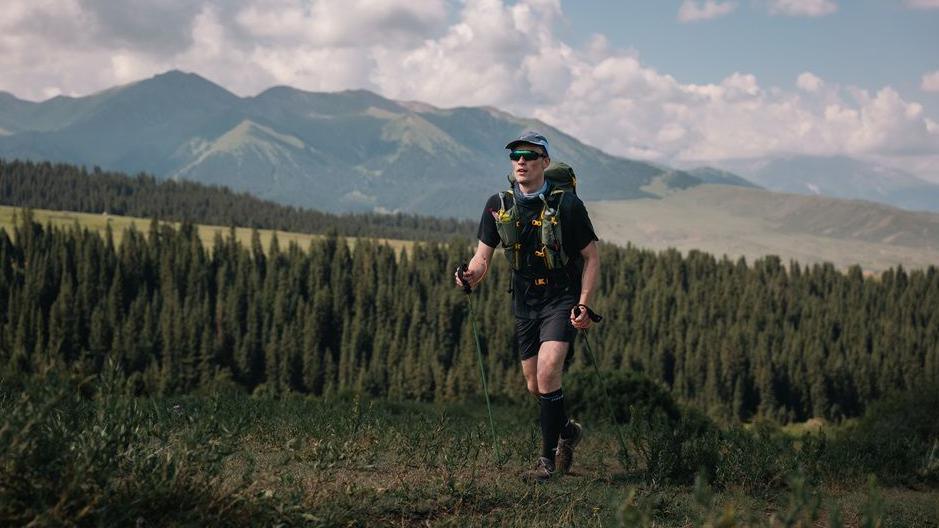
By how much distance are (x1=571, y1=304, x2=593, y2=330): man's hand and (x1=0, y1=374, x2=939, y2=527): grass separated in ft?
5.69

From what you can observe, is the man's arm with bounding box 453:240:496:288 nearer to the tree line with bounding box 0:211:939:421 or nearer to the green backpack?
the green backpack

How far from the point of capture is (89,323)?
13600 centimetres

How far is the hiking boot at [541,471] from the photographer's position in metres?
8.14

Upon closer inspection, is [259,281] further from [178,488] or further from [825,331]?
[178,488]

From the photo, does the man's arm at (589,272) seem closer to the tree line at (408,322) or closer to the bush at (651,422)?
the bush at (651,422)

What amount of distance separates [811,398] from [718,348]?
57.6 feet

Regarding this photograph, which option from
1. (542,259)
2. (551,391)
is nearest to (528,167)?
(542,259)

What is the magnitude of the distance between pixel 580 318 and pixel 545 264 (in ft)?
2.83

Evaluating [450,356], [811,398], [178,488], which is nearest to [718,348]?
[811,398]

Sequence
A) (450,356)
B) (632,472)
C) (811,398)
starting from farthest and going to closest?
(450,356) → (811,398) → (632,472)

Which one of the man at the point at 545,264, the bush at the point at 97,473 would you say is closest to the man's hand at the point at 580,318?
the man at the point at 545,264

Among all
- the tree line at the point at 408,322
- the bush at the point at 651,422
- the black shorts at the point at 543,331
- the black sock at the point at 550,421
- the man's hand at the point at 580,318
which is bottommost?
the tree line at the point at 408,322

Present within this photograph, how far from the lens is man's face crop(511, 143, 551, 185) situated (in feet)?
28.9

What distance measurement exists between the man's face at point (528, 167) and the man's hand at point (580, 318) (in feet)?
5.44
